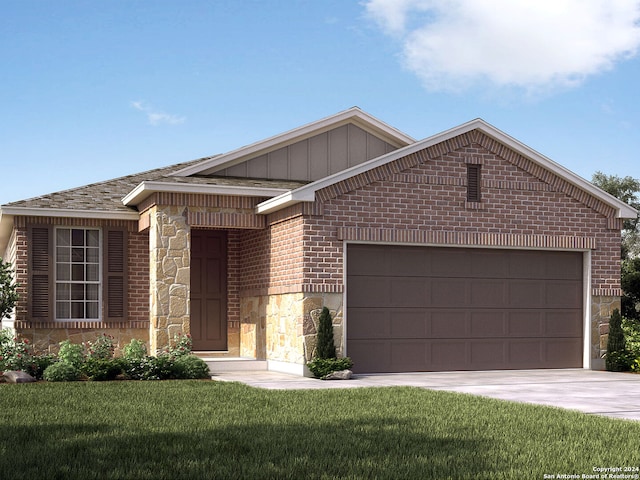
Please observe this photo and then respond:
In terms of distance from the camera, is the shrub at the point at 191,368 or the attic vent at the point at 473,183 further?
the attic vent at the point at 473,183

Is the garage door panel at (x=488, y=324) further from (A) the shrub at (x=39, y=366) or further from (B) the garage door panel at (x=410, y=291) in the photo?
(A) the shrub at (x=39, y=366)

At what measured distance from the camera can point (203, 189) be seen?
728 inches

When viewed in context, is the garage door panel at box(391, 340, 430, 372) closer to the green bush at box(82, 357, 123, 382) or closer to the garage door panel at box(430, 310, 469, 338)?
the garage door panel at box(430, 310, 469, 338)

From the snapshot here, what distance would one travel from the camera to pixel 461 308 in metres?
19.0

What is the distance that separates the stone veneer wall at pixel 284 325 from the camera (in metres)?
17.5

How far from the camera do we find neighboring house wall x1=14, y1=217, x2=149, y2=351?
19672 millimetres

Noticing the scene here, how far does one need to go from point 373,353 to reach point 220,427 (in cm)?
861

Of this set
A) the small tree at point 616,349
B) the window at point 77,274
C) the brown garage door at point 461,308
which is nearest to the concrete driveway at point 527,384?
the brown garage door at point 461,308

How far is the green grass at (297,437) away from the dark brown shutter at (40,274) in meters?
6.32

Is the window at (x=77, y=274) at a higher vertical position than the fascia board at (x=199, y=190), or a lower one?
lower

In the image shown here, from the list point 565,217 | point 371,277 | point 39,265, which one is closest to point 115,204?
point 39,265


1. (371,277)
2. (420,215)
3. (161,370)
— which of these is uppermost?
(420,215)

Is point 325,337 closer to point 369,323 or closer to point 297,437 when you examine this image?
point 369,323

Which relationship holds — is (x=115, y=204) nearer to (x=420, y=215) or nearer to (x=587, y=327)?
(x=420, y=215)
